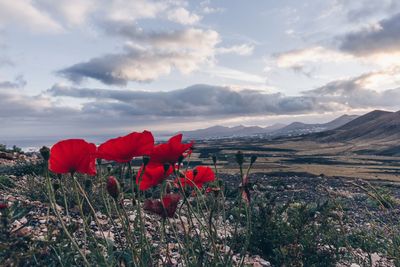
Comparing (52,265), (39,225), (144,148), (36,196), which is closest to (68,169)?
(144,148)

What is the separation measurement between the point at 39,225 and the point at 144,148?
8.28ft

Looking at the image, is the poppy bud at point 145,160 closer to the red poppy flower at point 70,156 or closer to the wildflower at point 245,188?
the red poppy flower at point 70,156

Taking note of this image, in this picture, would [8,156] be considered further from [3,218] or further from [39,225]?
[3,218]

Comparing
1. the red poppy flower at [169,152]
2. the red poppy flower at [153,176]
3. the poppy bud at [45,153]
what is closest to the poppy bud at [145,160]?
the red poppy flower at [169,152]

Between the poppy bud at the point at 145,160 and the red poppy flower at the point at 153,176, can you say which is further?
the red poppy flower at the point at 153,176

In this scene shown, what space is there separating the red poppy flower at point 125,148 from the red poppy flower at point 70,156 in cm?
10

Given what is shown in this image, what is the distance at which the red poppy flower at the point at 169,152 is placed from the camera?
198 cm

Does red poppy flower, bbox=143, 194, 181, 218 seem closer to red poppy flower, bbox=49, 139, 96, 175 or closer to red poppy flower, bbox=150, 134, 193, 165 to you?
red poppy flower, bbox=150, 134, 193, 165

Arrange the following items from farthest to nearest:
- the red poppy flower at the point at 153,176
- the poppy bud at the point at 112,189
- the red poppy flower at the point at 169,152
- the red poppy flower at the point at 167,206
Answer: the red poppy flower at the point at 153,176 → the red poppy flower at the point at 167,206 → the red poppy flower at the point at 169,152 → the poppy bud at the point at 112,189

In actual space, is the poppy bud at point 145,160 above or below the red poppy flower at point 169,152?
below

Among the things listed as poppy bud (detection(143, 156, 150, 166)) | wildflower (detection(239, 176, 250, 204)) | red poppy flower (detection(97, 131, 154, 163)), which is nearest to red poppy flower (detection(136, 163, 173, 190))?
poppy bud (detection(143, 156, 150, 166))

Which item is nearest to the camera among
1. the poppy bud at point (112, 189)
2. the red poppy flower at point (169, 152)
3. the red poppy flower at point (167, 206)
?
the poppy bud at point (112, 189)

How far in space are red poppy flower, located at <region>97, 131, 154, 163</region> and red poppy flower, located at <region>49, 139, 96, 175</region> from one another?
100 millimetres

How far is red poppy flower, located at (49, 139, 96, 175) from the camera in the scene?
Result: 6.29 ft
